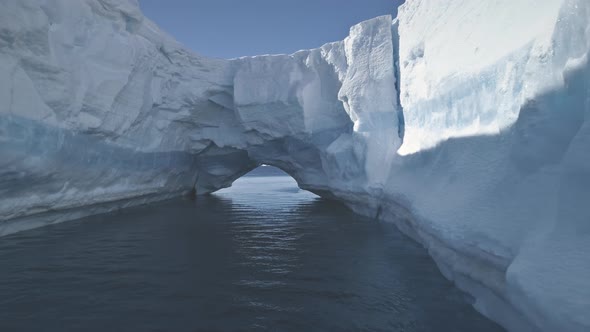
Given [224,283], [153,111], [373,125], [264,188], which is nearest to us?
[224,283]

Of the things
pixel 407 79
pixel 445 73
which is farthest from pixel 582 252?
pixel 407 79

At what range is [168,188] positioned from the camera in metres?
16.8

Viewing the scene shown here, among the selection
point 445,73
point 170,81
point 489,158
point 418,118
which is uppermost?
point 170,81

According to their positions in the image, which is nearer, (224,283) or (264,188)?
(224,283)

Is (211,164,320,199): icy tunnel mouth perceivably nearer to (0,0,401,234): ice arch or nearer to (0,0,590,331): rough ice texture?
(0,0,401,234): ice arch

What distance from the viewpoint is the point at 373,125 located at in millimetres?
11242

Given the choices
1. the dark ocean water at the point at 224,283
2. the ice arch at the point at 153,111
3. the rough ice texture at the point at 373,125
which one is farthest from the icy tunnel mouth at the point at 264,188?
the dark ocean water at the point at 224,283

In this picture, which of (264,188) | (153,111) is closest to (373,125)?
(153,111)

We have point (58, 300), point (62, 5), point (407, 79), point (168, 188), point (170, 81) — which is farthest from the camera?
point (168, 188)

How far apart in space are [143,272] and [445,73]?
6.96 metres

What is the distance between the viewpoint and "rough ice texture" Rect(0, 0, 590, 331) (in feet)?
10.5

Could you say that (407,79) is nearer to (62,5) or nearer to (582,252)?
(582,252)

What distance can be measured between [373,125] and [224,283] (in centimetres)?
812

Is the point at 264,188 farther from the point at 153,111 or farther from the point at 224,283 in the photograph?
the point at 224,283
